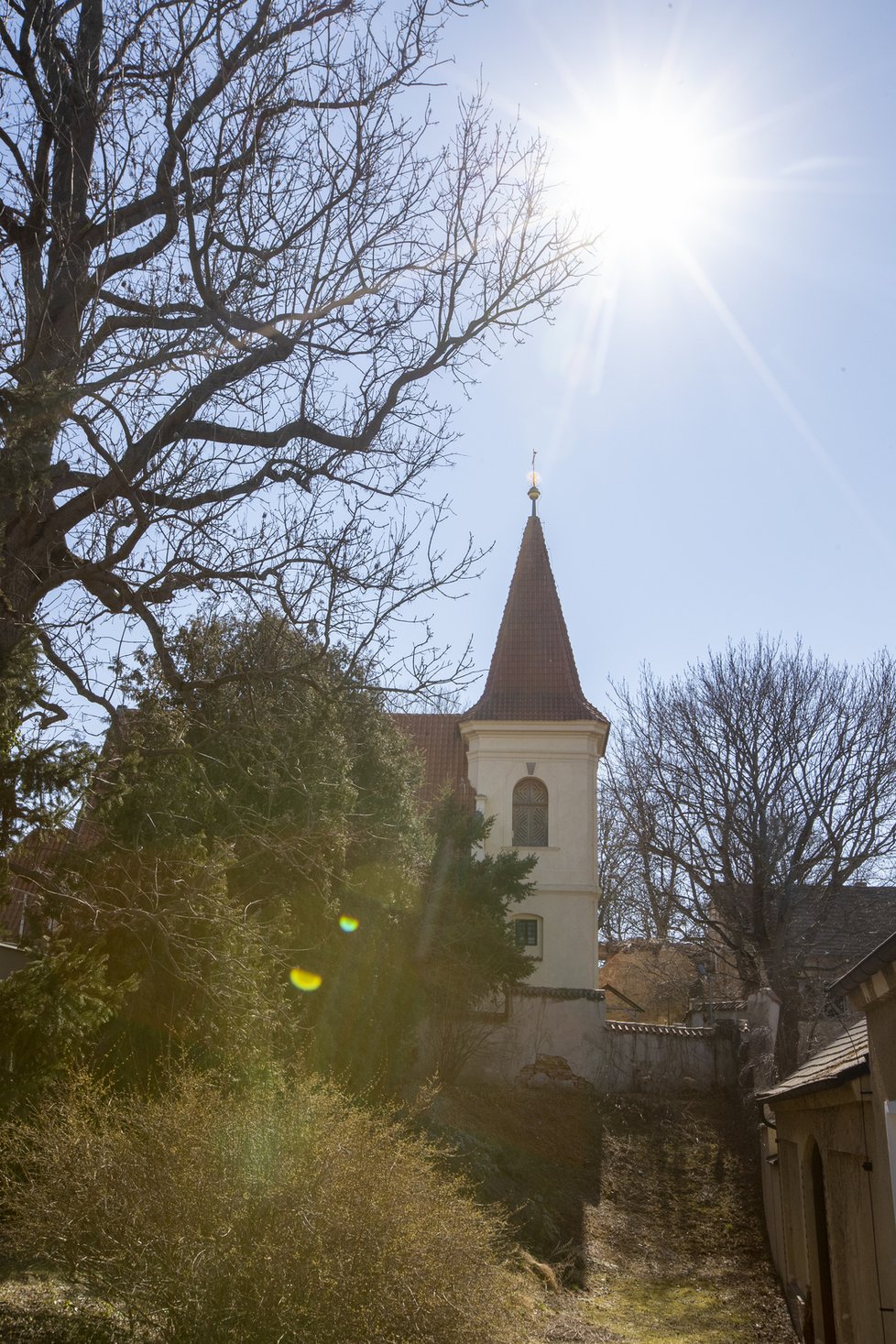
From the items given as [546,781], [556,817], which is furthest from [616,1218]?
[546,781]

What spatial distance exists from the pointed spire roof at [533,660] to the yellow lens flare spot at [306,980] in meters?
13.6

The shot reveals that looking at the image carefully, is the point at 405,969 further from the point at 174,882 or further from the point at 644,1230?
the point at 174,882

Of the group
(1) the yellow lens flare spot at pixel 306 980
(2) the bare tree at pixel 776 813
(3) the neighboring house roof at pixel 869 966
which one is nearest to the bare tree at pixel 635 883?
(2) the bare tree at pixel 776 813

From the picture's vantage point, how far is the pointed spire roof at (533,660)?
100ft

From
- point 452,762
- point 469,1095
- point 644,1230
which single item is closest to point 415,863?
point 469,1095

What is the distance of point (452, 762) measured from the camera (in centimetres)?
3288

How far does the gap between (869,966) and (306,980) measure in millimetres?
11939

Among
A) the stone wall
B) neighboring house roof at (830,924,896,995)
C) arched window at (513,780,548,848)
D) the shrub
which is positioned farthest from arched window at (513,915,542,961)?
neighboring house roof at (830,924,896,995)

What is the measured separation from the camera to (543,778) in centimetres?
2998

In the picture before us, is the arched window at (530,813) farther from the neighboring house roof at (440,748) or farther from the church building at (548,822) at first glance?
the neighboring house roof at (440,748)

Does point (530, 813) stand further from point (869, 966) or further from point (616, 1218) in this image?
point (869, 966)

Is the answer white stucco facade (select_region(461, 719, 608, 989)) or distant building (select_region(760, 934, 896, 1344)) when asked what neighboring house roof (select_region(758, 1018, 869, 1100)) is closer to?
distant building (select_region(760, 934, 896, 1344))

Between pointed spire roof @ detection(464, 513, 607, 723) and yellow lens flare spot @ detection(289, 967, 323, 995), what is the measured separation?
44.5 ft

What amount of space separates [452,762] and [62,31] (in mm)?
25259
